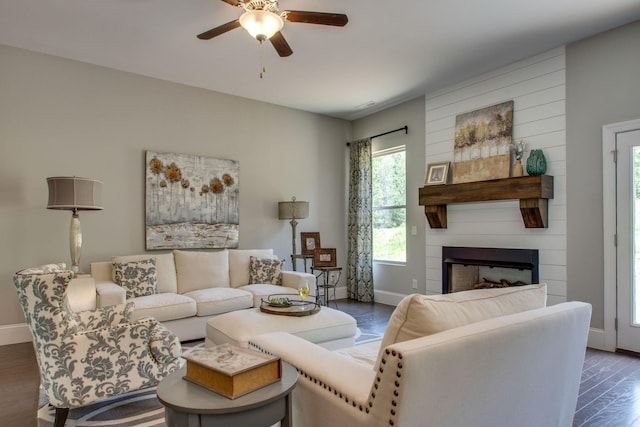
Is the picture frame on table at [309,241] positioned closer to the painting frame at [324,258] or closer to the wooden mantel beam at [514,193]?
the painting frame at [324,258]

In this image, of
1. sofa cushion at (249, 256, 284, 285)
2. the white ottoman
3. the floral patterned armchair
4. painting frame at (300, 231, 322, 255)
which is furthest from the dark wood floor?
painting frame at (300, 231, 322, 255)

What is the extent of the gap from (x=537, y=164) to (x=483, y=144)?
28.1 inches

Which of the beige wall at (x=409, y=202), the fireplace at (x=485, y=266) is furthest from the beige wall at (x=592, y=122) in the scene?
the beige wall at (x=409, y=202)

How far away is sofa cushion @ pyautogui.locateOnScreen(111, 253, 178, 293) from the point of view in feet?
13.6

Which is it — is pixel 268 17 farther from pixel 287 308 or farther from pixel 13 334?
pixel 13 334

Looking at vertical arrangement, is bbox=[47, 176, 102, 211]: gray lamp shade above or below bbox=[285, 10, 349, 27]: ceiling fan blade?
below

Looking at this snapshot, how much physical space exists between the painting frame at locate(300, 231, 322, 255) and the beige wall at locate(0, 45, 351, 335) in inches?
5.8

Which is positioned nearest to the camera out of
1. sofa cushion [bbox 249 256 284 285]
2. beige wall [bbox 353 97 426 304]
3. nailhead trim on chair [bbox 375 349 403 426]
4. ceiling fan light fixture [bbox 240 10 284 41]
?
nailhead trim on chair [bbox 375 349 403 426]

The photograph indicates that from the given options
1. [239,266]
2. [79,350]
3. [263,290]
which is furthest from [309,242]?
[79,350]

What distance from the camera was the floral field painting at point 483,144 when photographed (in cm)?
427

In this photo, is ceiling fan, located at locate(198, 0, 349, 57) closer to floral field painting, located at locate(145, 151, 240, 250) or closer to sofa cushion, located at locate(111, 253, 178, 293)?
floral field painting, located at locate(145, 151, 240, 250)

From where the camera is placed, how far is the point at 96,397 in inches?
83.3

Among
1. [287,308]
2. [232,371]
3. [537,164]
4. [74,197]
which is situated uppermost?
[537,164]

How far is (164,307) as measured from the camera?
3.60 m
